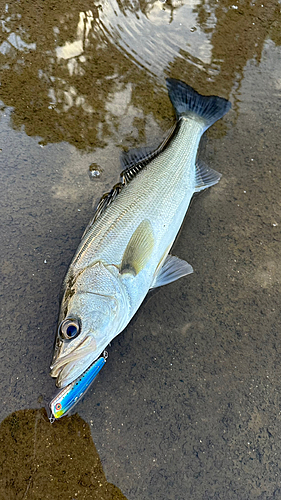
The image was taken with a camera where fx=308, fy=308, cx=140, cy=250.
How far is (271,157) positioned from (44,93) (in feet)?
7.89

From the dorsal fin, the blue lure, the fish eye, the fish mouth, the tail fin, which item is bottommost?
the blue lure

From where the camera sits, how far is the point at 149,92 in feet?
10.9

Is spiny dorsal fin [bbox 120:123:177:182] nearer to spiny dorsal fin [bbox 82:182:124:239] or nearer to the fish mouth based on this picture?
spiny dorsal fin [bbox 82:182:124:239]

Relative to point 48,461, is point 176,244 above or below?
above

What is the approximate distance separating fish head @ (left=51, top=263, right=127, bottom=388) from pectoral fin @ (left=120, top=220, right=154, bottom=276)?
165mm

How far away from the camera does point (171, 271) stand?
2391 mm

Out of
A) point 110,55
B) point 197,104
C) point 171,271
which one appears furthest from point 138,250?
point 110,55

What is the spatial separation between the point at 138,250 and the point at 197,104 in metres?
1.82

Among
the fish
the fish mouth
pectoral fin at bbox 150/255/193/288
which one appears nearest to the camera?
the fish mouth

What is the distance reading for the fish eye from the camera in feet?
5.80

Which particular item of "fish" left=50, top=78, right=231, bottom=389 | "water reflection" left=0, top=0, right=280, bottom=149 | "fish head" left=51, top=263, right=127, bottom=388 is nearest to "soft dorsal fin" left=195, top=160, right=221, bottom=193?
"fish" left=50, top=78, right=231, bottom=389

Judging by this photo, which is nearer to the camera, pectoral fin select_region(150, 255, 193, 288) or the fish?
the fish

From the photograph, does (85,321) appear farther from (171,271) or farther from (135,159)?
(135,159)

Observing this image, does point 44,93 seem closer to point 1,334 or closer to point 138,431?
point 1,334
